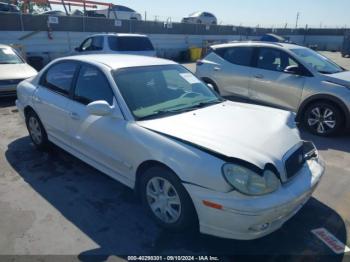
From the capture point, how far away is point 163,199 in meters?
2.95

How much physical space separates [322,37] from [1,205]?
38.1 meters

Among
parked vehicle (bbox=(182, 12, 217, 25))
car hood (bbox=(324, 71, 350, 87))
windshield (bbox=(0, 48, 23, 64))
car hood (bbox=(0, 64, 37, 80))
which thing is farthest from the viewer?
parked vehicle (bbox=(182, 12, 217, 25))

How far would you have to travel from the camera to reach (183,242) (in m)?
2.87

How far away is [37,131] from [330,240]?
419 cm

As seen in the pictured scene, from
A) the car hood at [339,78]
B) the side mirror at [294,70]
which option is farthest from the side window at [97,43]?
the car hood at [339,78]

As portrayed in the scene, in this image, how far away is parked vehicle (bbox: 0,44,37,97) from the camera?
775cm

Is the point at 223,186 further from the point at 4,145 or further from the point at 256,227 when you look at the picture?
the point at 4,145

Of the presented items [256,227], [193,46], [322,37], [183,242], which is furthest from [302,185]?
[322,37]

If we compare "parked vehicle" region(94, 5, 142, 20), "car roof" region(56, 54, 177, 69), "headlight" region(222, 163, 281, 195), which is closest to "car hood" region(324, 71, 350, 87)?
"car roof" region(56, 54, 177, 69)

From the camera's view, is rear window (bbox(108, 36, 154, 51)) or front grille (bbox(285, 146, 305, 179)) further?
rear window (bbox(108, 36, 154, 51))

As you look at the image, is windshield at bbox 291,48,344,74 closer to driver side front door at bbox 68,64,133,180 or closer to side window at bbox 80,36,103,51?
driver side front door at bbox 68,64,133,180

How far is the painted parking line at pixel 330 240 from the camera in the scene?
280 cm

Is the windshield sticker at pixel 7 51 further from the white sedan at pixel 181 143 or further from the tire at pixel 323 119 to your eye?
the tire at pixel 323 119

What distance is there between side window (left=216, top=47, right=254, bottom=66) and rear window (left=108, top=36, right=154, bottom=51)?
173 inches
